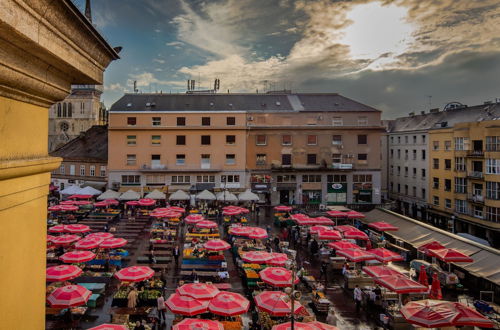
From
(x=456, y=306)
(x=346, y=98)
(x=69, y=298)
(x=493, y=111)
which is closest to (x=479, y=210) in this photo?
(x=493, y=111)

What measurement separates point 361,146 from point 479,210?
16.2 meters

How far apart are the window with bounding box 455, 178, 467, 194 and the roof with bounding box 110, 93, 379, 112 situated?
14.0 m

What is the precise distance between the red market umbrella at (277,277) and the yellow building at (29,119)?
47.1 feet

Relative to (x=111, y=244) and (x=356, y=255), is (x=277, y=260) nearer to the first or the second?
(x=356, y=255)

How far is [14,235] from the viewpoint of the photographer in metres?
2.89

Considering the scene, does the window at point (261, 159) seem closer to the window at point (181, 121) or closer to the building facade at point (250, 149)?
the building facade at point (250, 149)

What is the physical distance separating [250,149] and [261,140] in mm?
2001

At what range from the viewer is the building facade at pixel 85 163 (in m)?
50.4

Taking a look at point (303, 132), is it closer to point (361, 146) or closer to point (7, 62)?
point (361, 146)

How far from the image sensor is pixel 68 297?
14562 mm

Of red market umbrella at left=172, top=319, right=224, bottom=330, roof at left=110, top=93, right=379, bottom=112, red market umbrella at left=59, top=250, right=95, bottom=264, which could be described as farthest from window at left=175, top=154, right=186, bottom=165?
red market umbrella at left=172, top=319, right=224, bottom=330

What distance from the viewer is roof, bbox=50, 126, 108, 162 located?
52062mm

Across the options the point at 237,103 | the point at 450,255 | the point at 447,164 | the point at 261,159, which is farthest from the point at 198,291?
the point at 447,164

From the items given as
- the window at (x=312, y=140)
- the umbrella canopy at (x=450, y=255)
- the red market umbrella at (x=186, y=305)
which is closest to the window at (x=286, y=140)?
the window at (x=312, y=140)
